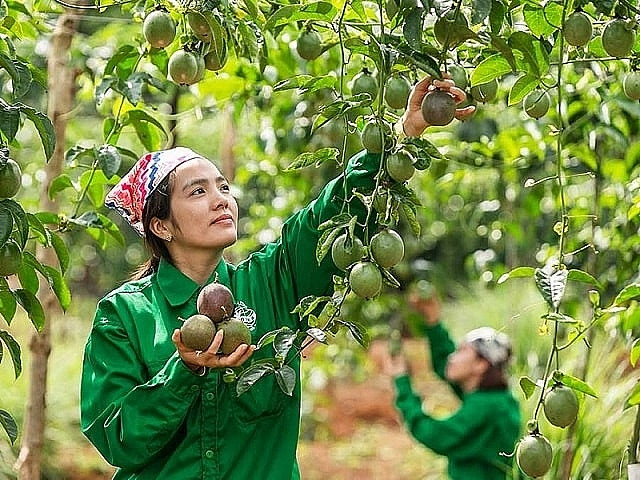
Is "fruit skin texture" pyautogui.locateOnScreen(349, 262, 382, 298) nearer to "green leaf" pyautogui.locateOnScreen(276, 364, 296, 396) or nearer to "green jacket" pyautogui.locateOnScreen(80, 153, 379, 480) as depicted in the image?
"green leaf" pyautogui.locateOnScreen(276, 364, 296, 396)

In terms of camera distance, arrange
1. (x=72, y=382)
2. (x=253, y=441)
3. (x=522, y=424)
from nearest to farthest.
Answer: (x=253, y=441) < (x=522, y=424) < (x=72, y=382)

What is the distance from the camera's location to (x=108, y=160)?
2.00 meters

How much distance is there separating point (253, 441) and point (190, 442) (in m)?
0.11

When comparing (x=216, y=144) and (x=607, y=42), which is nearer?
(x=607, y=42)

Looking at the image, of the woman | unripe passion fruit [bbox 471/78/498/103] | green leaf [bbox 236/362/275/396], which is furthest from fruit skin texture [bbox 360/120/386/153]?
green leaf [bbox 236/362/275/396]

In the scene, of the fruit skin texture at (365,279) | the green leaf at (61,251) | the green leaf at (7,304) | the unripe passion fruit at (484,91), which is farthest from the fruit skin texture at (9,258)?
the unripe passion fruit at (484,91)

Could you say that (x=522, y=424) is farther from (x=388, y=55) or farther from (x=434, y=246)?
(x=434, y=246)

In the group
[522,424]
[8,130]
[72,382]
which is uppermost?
[8,130]

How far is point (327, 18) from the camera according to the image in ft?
5.28

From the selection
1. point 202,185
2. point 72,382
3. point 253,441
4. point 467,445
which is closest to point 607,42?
point 202,185

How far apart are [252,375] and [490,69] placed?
0.53m

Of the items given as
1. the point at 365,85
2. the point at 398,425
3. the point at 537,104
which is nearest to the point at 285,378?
the point at 365,85

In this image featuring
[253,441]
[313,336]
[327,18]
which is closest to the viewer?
[313,336]

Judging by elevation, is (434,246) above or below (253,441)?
below
